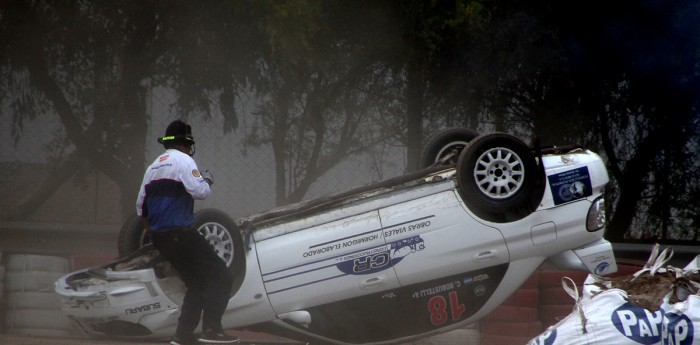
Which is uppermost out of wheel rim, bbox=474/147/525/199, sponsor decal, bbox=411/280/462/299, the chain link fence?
the chain link fence

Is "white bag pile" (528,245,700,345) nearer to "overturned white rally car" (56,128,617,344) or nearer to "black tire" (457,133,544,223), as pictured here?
"overturned white rally car" (56,128,617,344)

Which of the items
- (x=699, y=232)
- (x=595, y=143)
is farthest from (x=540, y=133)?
(x=699, y=232)

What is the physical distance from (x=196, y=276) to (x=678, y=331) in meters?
3.02

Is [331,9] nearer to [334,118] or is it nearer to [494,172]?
[334,118]

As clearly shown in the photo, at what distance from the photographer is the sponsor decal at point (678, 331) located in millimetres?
5156

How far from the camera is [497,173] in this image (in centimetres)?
591

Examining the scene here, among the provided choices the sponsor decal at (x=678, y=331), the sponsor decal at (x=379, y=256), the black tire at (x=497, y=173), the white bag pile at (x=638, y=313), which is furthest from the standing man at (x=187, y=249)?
the sponsor decal at (x=678, y=331)

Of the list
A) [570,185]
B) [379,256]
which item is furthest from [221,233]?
[570,185]

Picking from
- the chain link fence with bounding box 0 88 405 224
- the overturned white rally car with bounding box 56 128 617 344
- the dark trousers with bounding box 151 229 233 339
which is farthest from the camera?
the chain link fence with bounding box 0 88 405 224

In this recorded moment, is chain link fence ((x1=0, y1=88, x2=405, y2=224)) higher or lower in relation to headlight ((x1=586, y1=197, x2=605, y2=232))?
higher

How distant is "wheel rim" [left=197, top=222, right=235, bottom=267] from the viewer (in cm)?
598

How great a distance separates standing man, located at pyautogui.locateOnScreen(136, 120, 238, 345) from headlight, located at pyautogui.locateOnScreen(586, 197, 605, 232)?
247 centimetres

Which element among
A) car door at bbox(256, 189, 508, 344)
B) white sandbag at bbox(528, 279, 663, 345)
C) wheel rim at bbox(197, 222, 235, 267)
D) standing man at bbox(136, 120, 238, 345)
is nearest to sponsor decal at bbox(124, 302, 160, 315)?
standing man at bbox(136, 120, 238, 345)

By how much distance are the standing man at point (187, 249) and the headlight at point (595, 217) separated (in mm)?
2467
